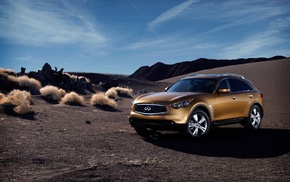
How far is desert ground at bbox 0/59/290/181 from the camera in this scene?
18.2 ft

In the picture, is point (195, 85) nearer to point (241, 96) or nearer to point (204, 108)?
point (204, 108)

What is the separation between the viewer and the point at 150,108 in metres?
9.02

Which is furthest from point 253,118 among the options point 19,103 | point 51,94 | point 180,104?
point 51,94

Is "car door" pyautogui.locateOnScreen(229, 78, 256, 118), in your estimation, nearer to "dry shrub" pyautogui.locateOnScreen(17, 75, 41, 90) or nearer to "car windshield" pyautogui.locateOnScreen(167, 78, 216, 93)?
"car windshield" pyautogui.locateOnScreen(167, 78, 216, 93)

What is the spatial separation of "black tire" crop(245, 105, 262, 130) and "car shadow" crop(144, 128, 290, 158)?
22 cm

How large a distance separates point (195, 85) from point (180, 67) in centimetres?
14997

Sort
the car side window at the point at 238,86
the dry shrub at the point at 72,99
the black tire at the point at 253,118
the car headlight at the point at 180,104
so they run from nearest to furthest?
1. the car headlight at the point at 180,104
2. the car side window at the point at 238,86
3. the black tire at the point at 253,118
4. the dry shrub at the point at 72,99

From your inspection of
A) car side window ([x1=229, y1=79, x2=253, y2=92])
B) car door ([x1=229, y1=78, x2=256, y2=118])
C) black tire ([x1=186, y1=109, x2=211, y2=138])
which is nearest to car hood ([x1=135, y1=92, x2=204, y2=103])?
black tire ([x1=186, y1=109, x2=211, y2=138])

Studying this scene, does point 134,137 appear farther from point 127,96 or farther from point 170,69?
point 170,69

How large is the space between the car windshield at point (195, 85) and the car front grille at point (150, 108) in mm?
1571

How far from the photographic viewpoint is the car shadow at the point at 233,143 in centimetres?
754

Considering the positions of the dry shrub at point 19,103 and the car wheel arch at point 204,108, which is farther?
Answer: the dry shrub at point 19,103

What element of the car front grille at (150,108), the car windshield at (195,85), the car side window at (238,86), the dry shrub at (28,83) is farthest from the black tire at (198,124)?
the dry shrub at (28,83)

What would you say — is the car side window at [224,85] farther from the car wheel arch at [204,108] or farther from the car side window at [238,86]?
the car wheel arch at [204,108]
